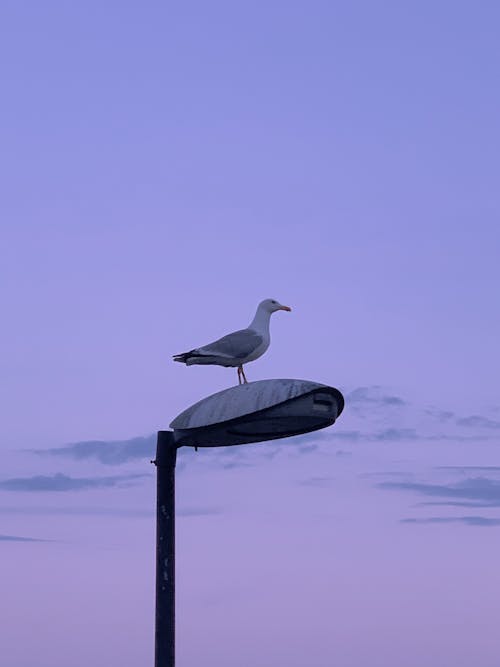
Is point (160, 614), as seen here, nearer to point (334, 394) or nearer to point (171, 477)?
point (171, 477)

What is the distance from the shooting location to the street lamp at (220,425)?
8.53 m

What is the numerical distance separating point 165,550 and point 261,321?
7.19 metres

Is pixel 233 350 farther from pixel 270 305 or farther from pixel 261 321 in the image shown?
pixel 270 305

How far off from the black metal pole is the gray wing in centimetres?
489

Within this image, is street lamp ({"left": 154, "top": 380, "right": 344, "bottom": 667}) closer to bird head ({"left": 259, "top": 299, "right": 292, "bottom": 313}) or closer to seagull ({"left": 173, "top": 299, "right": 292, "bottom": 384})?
seagull ({"left": 173, "top": 299, "right": 292, "bottom": 384})

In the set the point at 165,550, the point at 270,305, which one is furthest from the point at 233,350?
the point at 165,550

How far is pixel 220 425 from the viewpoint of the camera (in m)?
8.66

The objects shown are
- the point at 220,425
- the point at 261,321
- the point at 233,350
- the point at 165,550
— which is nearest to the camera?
the point at 220,425

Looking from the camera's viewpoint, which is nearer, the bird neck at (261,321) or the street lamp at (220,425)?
the street lamp at (220,425)

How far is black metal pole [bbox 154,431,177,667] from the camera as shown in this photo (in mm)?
8805

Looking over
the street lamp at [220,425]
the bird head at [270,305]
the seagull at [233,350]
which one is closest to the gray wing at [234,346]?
the seagull at [233,350]

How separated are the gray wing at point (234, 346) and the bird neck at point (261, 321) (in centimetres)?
49

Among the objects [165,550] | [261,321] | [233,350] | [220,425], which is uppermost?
[261,321]

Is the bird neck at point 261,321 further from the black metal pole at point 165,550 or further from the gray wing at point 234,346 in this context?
the black metal pole at point 165,550
